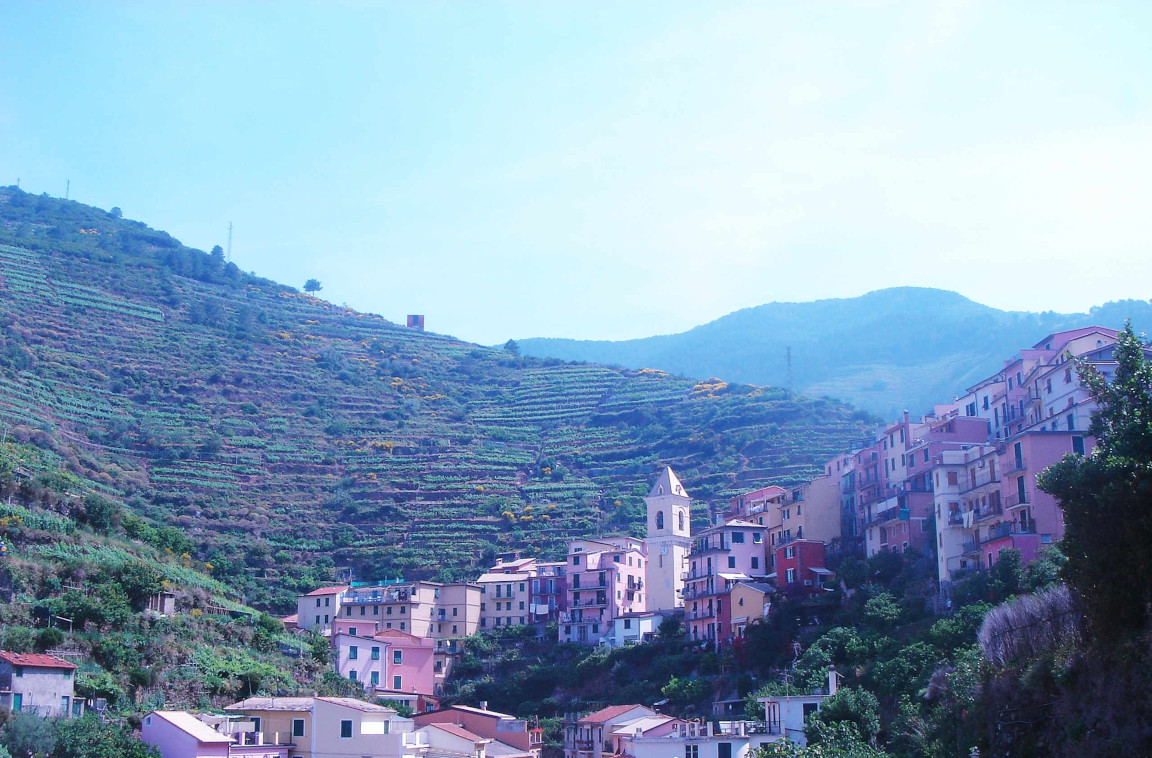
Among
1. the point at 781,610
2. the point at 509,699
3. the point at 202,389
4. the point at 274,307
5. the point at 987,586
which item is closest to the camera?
the point at 987,586

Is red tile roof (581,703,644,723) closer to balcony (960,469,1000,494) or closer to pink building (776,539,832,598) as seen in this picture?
pink building (776,539,832,598)

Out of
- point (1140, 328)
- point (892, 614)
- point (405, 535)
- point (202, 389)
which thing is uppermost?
Result: point (1140, 328)

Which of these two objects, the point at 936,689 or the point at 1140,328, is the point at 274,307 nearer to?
the point at 1140,328

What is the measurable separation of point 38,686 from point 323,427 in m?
73.3

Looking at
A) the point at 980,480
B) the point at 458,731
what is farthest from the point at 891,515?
the point at 458,731

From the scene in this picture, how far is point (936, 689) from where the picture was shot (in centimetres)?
4100

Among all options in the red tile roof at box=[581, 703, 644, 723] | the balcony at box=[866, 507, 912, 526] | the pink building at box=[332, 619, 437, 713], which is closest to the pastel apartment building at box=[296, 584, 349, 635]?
the pink building at box=[332, 619, 437, 713]

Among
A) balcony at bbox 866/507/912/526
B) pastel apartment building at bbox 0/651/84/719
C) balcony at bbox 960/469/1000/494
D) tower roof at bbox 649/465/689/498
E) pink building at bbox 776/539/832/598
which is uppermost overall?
tower roof at bbox 649/465/689/498

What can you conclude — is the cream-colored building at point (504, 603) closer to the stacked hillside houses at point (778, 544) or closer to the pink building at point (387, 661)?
the stacked hillside houses at point (778, 544)

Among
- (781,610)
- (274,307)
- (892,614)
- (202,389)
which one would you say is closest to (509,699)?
(781,610)

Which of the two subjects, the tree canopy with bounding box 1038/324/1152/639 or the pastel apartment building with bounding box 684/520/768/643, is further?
the pastel apartment building with bounding box 684/520/768/643

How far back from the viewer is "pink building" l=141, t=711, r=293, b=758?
39719 mm

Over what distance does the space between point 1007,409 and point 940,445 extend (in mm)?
3859

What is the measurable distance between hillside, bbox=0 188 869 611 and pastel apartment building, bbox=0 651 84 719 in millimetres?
34681
